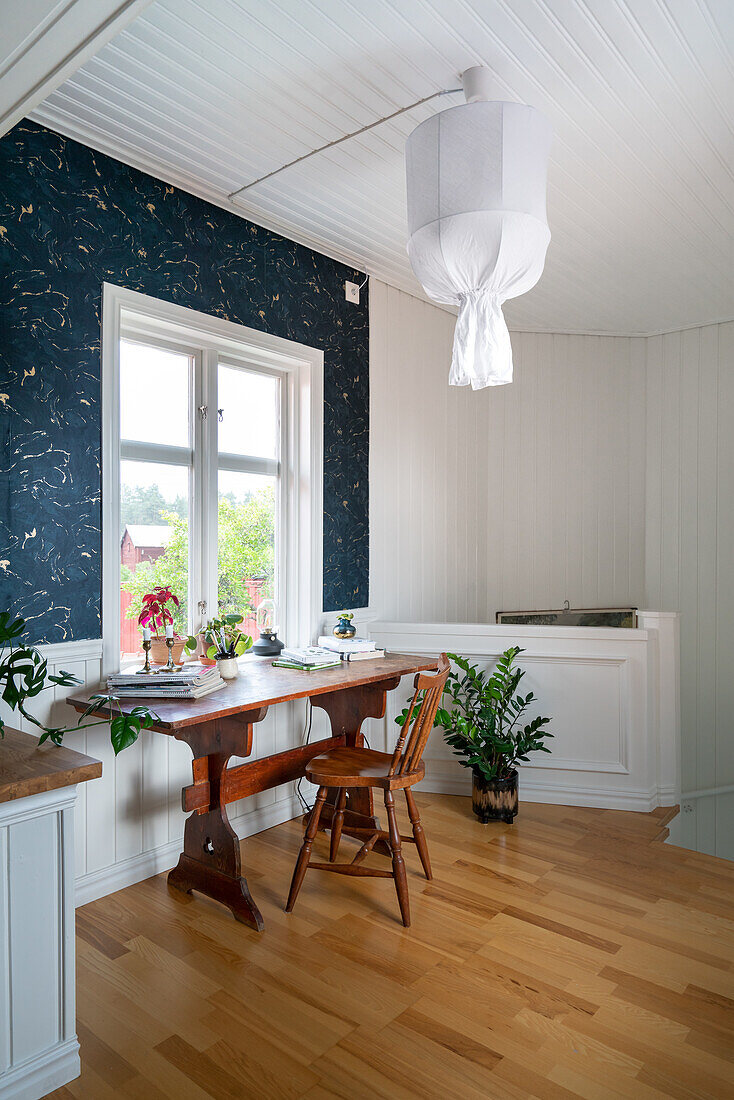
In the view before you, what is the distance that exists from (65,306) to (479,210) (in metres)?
1.50

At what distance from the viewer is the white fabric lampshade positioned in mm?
2131

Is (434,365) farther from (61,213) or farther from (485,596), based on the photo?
(61,213)

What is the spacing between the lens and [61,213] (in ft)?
8.50

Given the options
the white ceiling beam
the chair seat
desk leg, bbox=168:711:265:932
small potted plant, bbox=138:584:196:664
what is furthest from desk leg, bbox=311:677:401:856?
the white ceiling beam

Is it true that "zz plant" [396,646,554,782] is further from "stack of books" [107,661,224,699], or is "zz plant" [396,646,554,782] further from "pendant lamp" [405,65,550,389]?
"pendant lamp" [405,65,550,389]

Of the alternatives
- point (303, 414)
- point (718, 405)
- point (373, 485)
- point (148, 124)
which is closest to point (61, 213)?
point (148, 124)

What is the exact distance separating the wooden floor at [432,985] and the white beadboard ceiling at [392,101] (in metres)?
2.82

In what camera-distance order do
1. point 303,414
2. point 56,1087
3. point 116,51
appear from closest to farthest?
point 56,1087, point 116,51, point 303,414

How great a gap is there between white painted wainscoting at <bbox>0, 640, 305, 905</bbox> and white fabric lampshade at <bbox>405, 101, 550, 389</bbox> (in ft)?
5.80

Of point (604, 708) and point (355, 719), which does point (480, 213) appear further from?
point (604, 708)

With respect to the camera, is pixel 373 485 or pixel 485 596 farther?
pixel 485 596

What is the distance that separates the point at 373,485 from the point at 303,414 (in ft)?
2.07

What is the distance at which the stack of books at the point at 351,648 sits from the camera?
3.38 m

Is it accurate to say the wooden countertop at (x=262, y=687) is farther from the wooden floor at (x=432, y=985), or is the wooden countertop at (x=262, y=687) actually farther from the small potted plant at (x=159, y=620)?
the wooden floor at (x=432, y=985)
